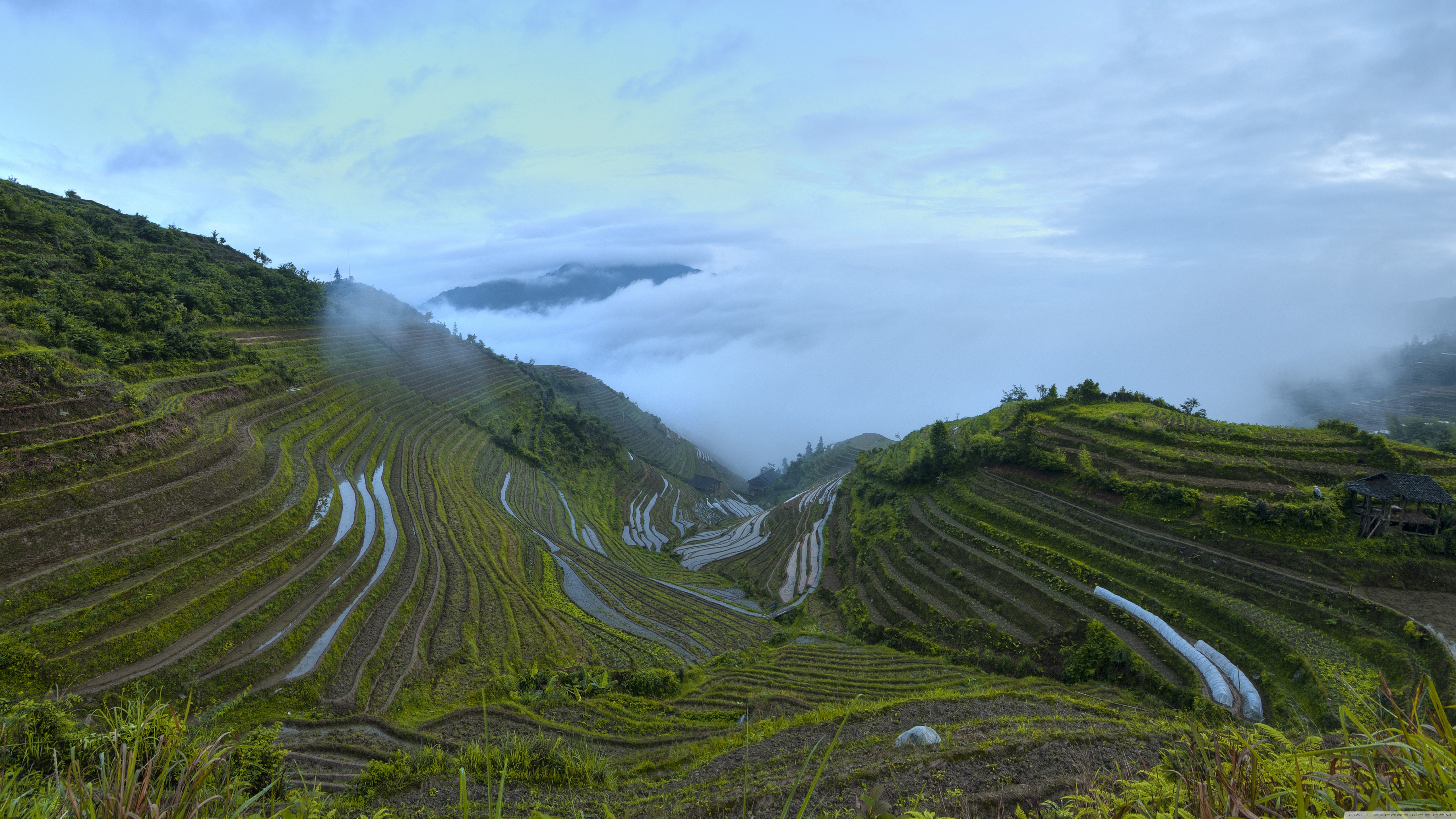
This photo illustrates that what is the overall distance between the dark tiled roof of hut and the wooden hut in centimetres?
2

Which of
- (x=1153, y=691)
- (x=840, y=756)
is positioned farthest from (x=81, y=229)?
(x=1153, y=691)

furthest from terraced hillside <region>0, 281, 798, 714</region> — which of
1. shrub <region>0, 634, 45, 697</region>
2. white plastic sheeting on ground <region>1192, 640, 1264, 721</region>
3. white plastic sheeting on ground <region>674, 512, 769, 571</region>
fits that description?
white plastic sheeting on ground <region>1192, 640, 1264, 721</region>

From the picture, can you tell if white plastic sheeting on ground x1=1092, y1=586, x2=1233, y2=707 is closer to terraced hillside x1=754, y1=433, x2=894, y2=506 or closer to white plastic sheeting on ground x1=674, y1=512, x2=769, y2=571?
white plastic sheeting on ground x1=674, y1=512, x2=769, y2=571

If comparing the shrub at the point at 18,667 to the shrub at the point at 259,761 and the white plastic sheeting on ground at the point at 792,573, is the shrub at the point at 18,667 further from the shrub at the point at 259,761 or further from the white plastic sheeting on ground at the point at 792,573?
the white plastic sheeting on ground at the point at 792,573

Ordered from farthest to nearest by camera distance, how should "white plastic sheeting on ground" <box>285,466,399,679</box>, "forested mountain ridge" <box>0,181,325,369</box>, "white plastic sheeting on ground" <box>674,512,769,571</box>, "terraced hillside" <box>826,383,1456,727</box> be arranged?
"white plastic sheeting on ground" <box>674,512,769,571</box> → "forested mountain ridge" <box>0,181,325,369</box> → "terraced hillside" <box>826,383,1456,727</box> → "white plastic sheeting on ground" <box>285,466,399,679</box>

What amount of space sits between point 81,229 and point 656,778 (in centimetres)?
4890

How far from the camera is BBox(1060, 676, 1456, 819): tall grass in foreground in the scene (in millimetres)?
2646

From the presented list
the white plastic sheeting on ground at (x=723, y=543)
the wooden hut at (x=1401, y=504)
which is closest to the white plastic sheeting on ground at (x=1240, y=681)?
the wooden hut at (x=1401, y=504)

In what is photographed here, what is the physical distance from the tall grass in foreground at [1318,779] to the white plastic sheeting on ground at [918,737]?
9.01m

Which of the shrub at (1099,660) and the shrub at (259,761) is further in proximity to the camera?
the shrub at (1099,660)

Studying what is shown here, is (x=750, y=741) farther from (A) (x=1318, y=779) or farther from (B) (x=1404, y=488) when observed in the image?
(B) (x=1404, y=488)

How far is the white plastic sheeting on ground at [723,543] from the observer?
53.1m

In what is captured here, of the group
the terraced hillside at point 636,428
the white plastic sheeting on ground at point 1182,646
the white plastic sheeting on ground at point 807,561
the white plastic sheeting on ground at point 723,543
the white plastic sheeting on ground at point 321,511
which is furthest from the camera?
the terraced hillside at point 636,428

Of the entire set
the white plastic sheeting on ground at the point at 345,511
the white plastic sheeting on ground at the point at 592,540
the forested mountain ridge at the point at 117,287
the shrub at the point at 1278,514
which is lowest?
the white plastic sheeting on ground at the point at 592,540
